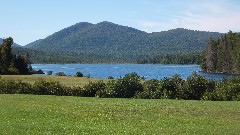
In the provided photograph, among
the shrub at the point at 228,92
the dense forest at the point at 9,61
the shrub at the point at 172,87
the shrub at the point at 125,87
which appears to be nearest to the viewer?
the shrub at the point at 228,92

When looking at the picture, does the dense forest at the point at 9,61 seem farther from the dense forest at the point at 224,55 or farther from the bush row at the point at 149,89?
the dense forest at the point at 224,55

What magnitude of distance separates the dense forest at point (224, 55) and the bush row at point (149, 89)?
309 ft

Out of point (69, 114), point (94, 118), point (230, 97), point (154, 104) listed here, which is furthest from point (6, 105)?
point (230, 97)

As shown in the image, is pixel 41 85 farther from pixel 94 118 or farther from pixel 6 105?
pixel 94 118

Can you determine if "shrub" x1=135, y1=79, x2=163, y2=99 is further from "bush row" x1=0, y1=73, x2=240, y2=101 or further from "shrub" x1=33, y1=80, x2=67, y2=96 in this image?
"shrub" x1=33, y1=80, x2=67, y2=96

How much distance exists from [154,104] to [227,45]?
118895 mm

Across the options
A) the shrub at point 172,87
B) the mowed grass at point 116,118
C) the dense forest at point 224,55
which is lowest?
the mowed grass at point 116,118

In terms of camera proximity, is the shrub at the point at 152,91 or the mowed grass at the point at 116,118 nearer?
the mowed grass at the point at 116,118

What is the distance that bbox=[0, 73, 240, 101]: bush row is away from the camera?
4373 centimetres

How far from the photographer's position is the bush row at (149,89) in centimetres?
4373

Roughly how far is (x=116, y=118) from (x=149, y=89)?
1919cm

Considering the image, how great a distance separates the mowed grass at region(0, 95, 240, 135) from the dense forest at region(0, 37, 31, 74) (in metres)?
70.6

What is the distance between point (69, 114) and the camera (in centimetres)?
2778

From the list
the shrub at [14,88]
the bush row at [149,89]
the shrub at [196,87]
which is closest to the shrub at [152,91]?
the bush row at [149,89]
